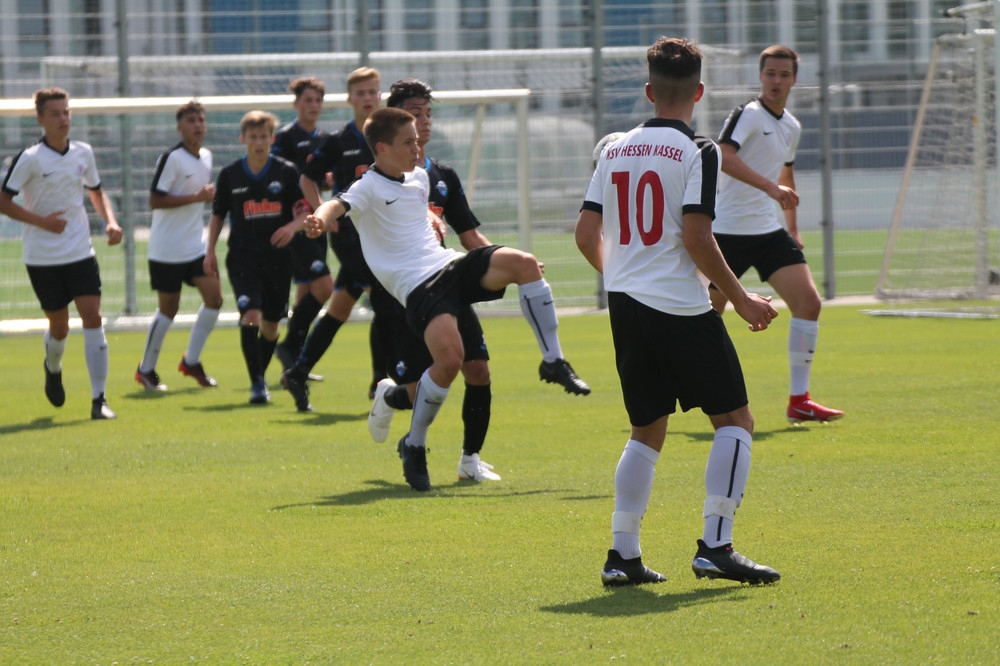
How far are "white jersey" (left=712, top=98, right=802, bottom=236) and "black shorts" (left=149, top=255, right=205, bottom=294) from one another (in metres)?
5.41

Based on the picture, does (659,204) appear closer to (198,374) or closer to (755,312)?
(755,312)

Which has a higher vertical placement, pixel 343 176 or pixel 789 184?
pixel 343 176

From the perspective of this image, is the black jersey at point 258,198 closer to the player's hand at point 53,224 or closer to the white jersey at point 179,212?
the white jersey at point 179,212

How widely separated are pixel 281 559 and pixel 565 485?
178 centimetres

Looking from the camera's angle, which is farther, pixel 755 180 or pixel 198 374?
pixel 198 374

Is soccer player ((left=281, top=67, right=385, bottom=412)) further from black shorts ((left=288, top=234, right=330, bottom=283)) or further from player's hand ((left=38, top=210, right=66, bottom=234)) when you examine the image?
player's hand ((left=38, top=210, right=66, bottom=234))

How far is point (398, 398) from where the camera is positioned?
7043 millimetres

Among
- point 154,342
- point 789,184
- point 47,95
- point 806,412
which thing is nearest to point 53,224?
point 47,95

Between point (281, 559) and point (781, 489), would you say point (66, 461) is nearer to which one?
point (281, 559)

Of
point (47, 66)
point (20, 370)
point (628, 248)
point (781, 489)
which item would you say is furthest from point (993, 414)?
point (47, 66)

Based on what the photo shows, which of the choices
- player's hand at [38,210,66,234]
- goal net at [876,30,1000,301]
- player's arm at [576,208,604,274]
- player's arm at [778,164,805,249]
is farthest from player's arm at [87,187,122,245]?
goal net at [876,30,1000,301]

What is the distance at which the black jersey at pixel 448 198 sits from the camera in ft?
25.0

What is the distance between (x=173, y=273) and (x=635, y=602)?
859cm

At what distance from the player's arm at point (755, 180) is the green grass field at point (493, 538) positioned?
52.0 inches
